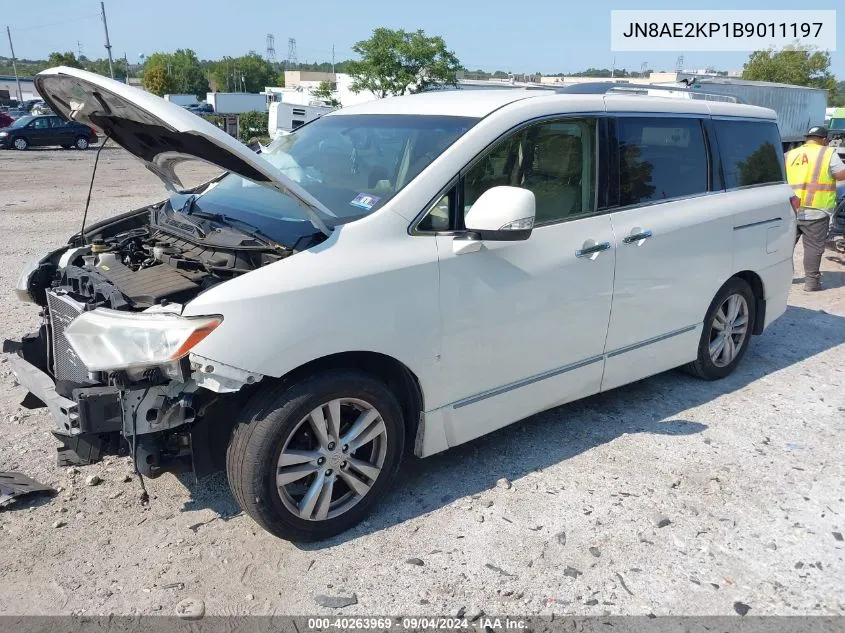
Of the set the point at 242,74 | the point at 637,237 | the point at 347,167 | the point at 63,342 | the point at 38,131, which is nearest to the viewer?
the point at 63,342

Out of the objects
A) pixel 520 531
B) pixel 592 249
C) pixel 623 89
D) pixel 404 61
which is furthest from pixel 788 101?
pixel 520 531

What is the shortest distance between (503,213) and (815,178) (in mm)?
6696

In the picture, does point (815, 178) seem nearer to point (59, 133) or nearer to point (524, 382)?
point (524, 382)

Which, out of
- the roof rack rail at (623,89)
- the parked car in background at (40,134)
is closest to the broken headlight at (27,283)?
the roof rack rail at (623,89)

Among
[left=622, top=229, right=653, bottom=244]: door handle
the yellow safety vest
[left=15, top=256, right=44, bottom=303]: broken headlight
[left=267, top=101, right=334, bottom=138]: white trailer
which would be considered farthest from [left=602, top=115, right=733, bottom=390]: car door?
[left=267, top=101, right=334, bottom=138]: white trailer

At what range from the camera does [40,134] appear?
101ft

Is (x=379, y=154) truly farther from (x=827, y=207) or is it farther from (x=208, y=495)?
(x=827, y=207)

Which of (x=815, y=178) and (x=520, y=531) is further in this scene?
(x=815, y=178)

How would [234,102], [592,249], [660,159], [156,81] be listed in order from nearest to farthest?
1. [592,249]
2. [660,159]
3. [234,102]
4. [156,81]

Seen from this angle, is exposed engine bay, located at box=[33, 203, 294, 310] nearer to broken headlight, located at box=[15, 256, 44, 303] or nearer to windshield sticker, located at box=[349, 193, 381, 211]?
broken headlight, located at box=[15, 256, 44, 303]

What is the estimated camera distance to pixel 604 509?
360 centimetres

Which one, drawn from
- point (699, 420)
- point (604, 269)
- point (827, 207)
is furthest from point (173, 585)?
point (827, 207)

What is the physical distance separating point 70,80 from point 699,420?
416 centimetres

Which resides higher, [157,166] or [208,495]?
[157,166]
